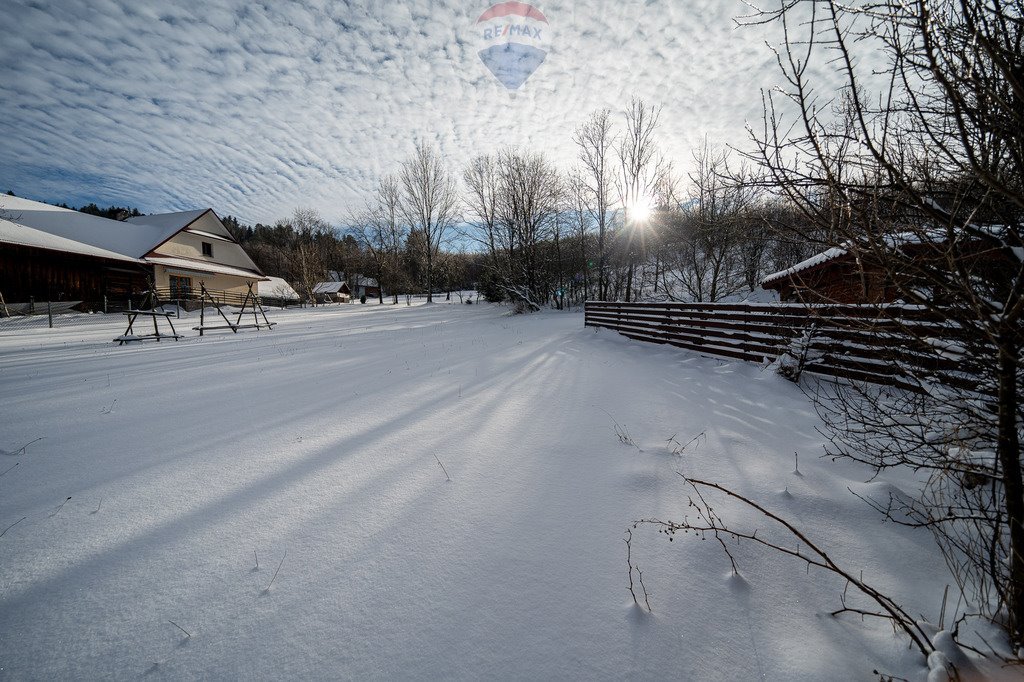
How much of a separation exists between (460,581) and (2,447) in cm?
445

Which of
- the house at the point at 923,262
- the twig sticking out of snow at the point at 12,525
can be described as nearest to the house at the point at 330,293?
the twig sticking out of snow at the point at 12,525

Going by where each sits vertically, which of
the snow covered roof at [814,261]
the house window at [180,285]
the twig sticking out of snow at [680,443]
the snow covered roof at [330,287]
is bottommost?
the twig sticking out of snow at [680,443]

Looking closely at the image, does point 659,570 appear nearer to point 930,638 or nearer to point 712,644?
point 712,644

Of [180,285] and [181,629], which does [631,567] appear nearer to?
Answer: [181,629]

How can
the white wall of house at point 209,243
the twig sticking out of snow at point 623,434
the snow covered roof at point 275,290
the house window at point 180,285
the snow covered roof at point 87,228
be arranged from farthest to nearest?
the snow covered roof at point 275,290, the white wall of house at point 209,243, the house window at point 180,285, the snow covered roof at point 87,228, the twig sticking out of snow at point 623,434

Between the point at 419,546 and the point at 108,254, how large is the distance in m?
28.3

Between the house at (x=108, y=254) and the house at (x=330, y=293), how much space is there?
1132cm

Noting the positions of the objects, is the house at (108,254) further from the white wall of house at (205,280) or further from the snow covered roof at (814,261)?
the snow covered roof at (814,261)

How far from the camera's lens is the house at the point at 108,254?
17.1 m

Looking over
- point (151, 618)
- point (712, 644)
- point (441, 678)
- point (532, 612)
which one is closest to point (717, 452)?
point (712, 644)

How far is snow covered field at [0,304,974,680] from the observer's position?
1420 mm

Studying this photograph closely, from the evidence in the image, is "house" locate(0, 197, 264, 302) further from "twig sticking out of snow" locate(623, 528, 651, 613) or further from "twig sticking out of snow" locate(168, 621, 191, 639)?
"twig sticking out of snow" locate(623, 528, 651, 613)

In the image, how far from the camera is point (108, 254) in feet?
63.7

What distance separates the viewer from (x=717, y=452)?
312 cm
